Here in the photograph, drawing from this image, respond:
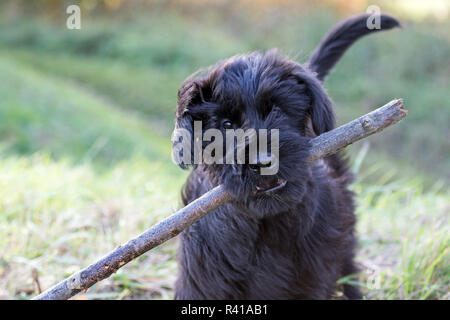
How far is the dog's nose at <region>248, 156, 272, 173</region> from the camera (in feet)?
8.40

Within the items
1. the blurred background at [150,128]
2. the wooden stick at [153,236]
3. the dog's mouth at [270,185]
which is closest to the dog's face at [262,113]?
the dog's mouth at [270,185]

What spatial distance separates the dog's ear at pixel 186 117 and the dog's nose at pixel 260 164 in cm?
48

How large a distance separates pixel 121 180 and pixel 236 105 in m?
3.73

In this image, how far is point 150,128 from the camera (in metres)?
14.3

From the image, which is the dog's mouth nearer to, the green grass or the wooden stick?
the wooden stick

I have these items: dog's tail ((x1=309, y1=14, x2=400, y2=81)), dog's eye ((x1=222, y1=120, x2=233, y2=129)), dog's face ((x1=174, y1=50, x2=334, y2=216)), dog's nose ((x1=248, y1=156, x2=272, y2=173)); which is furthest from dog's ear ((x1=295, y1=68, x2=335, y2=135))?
dog's tail ((x1=309, y1=14, x2=400, y2=81))

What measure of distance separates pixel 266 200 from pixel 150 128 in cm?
1179

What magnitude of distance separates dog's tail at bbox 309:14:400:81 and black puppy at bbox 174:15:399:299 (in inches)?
35.8

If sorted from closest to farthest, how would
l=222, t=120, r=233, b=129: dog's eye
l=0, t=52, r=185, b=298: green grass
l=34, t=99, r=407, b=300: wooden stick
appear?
l=34, t=99, r=407, b=300: wooden stick
l=222, t=120, r=233, b=129: dog's eye
l=0, t=52, r=185, b=298: green grass

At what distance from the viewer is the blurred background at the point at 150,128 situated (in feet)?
14.1

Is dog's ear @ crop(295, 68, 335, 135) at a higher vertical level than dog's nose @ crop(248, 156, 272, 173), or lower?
higher

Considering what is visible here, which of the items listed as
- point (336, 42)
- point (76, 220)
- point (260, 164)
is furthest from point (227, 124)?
point (76, 220)

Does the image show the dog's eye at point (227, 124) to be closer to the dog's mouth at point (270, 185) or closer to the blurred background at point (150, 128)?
the dog's mouth at point (270, 185)
